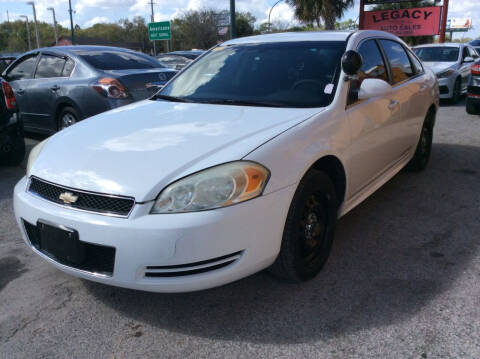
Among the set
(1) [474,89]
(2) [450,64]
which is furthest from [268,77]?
(2) [450,64]

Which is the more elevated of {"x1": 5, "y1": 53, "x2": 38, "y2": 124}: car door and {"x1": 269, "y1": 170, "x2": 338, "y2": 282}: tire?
{"x1": 5, "y1": 53, "x2": 38, "y2": 124}: car door

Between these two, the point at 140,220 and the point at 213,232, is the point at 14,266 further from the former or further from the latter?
the point at 213,232

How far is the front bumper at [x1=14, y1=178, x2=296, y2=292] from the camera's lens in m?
2.10

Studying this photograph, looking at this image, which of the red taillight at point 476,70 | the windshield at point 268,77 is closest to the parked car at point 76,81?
the windshield at point 268,77

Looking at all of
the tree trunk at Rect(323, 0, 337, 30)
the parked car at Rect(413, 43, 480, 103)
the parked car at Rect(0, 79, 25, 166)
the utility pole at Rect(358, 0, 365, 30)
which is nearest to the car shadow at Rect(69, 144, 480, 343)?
the parked car at Rect(0, 79, 25, 166)

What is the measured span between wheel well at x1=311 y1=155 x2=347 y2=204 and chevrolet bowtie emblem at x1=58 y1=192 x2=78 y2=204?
1344mm

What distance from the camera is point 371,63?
12.1 feet

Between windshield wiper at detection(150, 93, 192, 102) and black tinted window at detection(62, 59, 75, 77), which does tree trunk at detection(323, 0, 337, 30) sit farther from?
windshield wiper at detection(150, 93, 192, 102)

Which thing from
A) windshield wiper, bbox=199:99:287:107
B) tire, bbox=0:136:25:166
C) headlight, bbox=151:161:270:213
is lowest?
tire, bbox=0:136:25:166

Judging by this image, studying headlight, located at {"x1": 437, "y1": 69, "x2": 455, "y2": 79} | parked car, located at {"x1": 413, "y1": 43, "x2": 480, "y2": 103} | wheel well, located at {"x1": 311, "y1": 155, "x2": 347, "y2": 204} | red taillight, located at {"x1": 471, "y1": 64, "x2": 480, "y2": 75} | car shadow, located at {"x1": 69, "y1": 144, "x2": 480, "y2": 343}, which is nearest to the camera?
car shadow, located at {"x1": 69, "y1": 144, "x2": 480, "y2": 343}

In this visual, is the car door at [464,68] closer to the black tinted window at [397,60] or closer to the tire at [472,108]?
the tire at [472,108]

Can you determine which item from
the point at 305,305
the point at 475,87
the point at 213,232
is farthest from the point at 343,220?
the point at 475,87

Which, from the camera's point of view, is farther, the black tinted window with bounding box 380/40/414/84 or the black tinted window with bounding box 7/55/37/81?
the black tinted window with bounding box 7/55/37/81

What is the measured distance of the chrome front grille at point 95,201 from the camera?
7.18 feet
